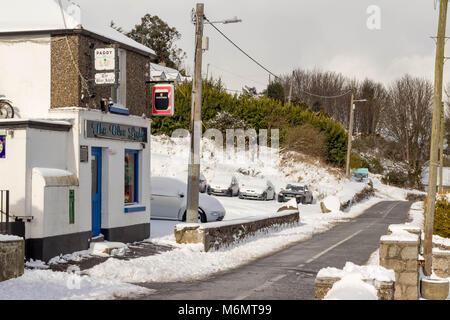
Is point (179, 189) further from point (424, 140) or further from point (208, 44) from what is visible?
point (424, 140)

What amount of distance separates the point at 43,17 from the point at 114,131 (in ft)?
11.6

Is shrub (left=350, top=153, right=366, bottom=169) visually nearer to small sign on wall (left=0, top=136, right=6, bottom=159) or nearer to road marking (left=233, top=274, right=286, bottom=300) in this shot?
road marking (left=233, top=274, right=286, bottom=300)

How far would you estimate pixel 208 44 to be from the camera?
19656 mm

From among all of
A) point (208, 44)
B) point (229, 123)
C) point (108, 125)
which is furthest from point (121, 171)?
point (229, 123)

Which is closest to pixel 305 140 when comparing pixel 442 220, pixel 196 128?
pixel 442 220

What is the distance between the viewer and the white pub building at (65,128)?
47.3 ft

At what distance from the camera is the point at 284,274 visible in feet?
47.6

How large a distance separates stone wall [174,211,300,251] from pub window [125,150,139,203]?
2.23m

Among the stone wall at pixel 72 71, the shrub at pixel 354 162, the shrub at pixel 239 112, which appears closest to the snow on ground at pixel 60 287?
the stone wall at pixel 72 71

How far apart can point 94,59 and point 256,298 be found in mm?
8314

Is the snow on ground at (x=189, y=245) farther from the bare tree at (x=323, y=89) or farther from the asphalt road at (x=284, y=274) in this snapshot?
the bare tree at (x=323, y=89)

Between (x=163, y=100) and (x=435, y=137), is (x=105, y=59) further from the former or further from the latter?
(x=435, y=137)

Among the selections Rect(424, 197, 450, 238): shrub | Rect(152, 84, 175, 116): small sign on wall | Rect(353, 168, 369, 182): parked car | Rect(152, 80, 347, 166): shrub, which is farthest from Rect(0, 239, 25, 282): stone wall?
Rect(353, 168, 369, 182): parked car

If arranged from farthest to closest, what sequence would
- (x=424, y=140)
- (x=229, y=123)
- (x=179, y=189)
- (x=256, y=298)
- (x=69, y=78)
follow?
(x=424, y=140)
(x=229, y=123)
(x=179, y=189)
(x=69, y=78)
(x=256, y=298)
